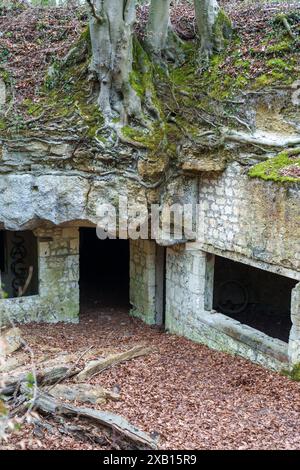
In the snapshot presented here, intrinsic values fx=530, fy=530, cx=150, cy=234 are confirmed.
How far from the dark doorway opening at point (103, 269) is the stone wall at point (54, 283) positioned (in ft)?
6.32

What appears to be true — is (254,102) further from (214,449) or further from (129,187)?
(214,449)

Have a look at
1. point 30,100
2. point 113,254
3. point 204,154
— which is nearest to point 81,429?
point 204,154

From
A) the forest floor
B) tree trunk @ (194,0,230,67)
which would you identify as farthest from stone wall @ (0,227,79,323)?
tree trunk @ (194,0,230,67)

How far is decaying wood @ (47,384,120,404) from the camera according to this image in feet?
20.8

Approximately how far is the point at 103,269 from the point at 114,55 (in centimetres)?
768

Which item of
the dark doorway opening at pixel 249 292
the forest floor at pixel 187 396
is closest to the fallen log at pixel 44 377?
the forest floor at pixel 187 396

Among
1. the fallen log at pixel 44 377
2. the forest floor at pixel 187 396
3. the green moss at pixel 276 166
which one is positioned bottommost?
the forest floor at pixel 187 396

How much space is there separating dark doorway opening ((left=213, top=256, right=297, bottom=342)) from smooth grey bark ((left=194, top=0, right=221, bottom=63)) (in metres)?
4.55

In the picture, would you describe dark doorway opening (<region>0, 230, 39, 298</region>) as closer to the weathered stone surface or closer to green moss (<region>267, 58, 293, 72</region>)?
the weathered stone surface

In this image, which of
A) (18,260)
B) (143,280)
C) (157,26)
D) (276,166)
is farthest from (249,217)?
(18,260)

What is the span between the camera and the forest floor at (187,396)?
567cm

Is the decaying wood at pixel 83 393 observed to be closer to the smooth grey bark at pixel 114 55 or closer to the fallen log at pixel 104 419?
the fallen log at pixel 104 419

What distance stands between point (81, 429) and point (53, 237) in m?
5.55

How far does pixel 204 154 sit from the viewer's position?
8.74 meters
